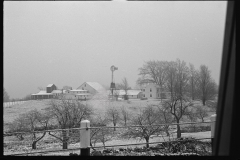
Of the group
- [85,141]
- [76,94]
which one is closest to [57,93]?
[76,94]

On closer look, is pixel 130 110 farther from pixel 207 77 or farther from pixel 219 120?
pixel 219 120

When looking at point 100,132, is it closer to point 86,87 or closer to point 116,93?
point 86,87

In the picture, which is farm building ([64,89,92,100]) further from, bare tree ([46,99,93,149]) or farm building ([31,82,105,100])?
bare tree ([46,99,93,149])

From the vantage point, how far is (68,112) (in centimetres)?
1237

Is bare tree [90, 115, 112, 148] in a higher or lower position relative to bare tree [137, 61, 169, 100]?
lower

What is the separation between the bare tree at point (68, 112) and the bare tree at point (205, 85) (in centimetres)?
706

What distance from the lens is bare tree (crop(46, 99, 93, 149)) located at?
40.1ft

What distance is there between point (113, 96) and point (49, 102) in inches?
172

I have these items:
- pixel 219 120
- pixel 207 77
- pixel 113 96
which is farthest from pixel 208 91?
pixel 219 120

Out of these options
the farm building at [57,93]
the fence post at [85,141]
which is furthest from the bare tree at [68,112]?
the fence post at [85,141]

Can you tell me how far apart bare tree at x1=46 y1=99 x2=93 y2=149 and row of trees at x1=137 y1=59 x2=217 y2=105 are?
4329 mm

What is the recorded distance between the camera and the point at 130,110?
533 inches

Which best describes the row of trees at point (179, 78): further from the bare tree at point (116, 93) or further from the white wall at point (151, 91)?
the bare tree at point (116, 93)

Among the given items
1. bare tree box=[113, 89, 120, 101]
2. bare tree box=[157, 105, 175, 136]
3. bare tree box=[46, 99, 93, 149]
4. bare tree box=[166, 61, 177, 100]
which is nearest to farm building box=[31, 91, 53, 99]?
bare tree box=[46, 99, 93, 149]
